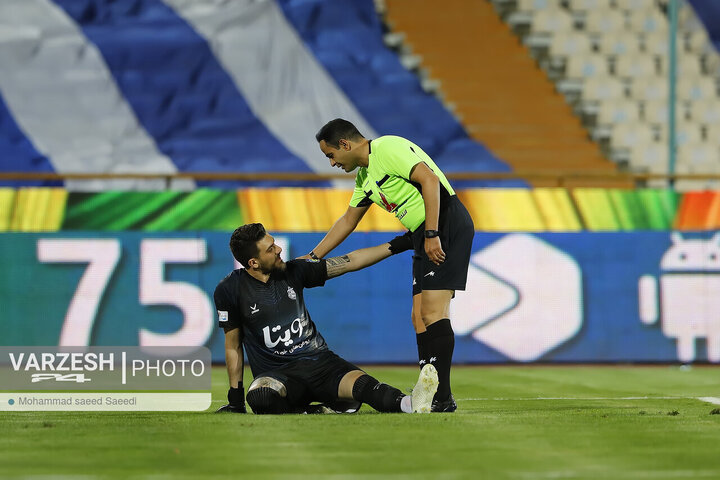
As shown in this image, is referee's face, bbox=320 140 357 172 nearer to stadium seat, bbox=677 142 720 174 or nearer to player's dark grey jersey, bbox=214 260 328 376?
player's dark grey jersey, bbox=214 260 328 376

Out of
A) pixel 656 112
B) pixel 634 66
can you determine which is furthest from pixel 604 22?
pixel 656 112

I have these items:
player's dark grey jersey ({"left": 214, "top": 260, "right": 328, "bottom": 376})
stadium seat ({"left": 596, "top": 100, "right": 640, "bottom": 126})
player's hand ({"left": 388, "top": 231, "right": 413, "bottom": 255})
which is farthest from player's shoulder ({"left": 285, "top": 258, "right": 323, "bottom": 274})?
stadium seat ({"left": 596, "top": 100, "right": 640, "bottom": 126})

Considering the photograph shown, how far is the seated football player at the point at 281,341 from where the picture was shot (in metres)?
6.68

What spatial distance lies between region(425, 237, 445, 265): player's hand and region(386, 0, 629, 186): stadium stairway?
11.1 metres

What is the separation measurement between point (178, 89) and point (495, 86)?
506cm

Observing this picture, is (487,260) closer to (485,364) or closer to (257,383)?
(485,364)

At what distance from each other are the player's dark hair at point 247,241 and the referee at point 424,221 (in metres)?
0.57

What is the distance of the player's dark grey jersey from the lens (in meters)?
6.79

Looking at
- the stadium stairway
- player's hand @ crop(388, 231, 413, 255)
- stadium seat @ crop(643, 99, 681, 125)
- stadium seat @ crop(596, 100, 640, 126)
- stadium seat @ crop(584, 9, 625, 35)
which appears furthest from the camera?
stadium seat @ crop(584, 9, 625, 35)

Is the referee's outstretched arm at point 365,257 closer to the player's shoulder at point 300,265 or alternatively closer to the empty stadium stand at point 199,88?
the player's shoulder at point 300,265

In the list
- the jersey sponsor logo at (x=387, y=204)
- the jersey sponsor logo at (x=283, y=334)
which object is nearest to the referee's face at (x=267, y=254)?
the jersey sponsor logo at (x=283, y=334)

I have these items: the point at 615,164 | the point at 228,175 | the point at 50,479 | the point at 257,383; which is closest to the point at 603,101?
the point at 615,164

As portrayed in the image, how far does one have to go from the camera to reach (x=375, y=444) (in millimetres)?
5246

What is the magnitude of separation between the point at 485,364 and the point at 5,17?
10645mm
